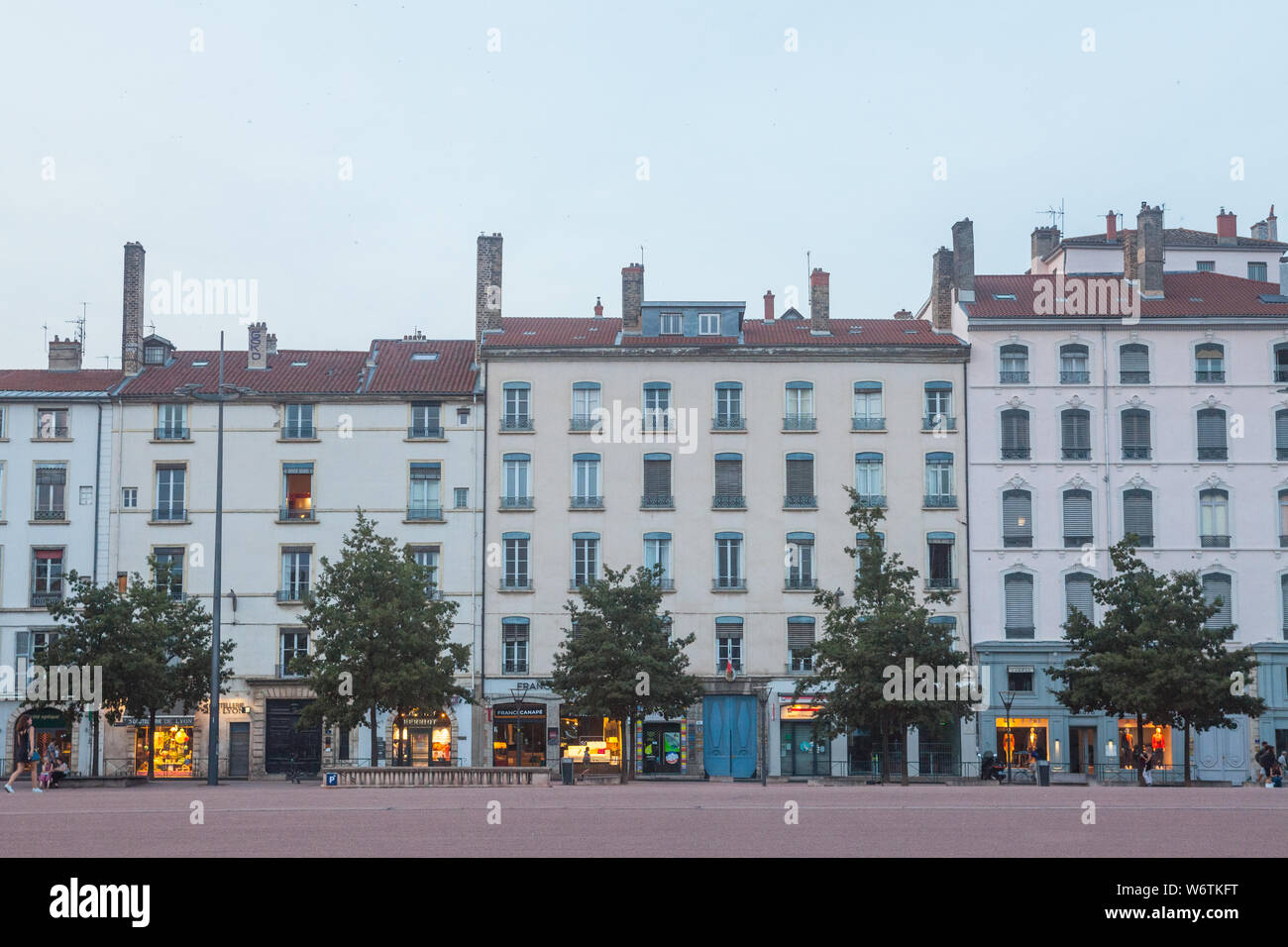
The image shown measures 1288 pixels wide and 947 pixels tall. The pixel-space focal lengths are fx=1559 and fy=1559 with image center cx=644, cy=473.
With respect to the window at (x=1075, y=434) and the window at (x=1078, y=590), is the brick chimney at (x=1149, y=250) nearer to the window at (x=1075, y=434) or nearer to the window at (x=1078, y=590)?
the window at (x=1075, y=434)

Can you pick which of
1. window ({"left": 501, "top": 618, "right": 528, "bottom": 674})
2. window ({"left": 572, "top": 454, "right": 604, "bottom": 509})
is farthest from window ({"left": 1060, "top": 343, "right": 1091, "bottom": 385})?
window ({"left": 501, "top": 618, "right": 528, "bottom": 674})

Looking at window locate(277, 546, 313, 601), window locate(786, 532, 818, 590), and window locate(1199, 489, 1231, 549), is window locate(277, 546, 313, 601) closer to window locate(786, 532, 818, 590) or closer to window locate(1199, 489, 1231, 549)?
window locate(786, 532, 818, 590)

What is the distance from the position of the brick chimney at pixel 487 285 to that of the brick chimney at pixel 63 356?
15877mm

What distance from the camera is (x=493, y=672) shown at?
5688 centimetres

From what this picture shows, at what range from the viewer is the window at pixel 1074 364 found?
58719 mm

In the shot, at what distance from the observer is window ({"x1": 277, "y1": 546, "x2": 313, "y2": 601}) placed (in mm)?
56969

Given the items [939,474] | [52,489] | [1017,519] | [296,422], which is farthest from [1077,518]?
[52,489]

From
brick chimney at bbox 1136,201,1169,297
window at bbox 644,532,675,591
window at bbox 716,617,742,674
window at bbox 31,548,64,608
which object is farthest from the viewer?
brick chimney at bbox 1136,201,1169,297

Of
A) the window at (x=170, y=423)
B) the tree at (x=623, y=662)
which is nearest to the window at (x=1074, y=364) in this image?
the tree at (x=623, y=662)

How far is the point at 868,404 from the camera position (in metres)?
58.4

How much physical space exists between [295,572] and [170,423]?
733 centimetres

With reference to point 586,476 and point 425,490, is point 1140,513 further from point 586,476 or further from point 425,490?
point 425,490

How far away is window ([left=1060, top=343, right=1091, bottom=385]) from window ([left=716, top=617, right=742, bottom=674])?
15478mm
